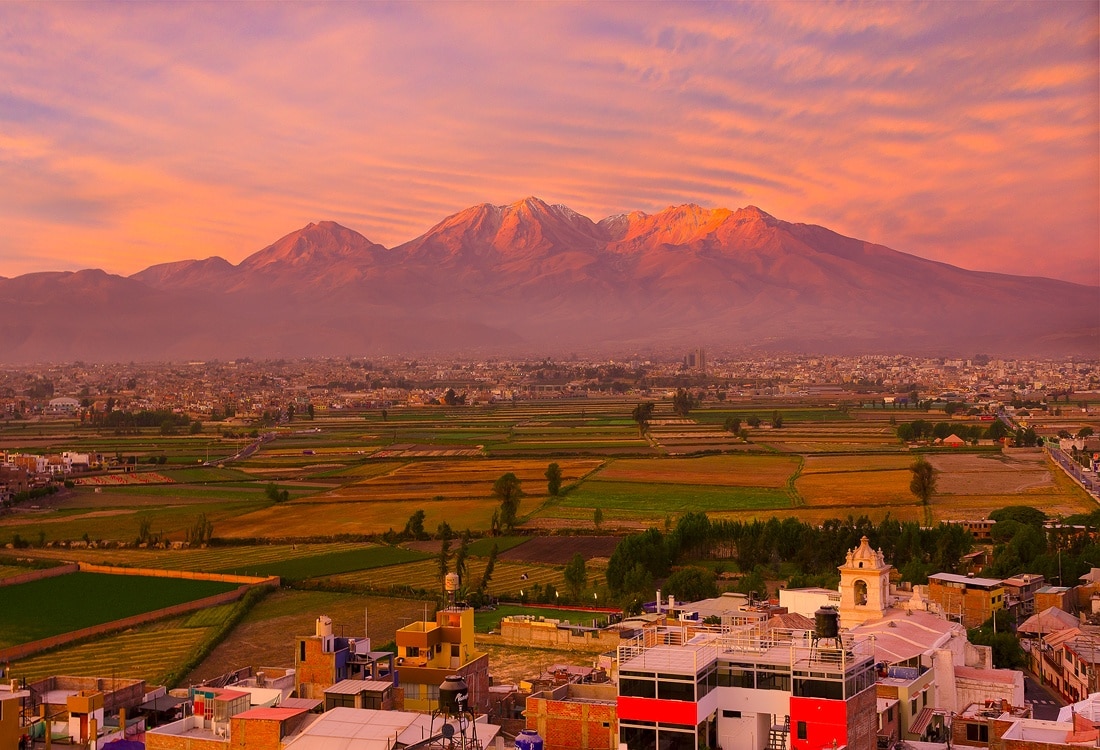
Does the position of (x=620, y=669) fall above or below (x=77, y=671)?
above

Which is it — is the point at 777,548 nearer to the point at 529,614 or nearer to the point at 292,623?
the point at 529,614

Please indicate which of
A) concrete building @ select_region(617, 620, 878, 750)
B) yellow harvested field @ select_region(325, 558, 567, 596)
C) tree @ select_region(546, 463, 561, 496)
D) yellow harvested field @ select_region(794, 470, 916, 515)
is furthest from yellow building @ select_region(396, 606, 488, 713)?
tree @ select_region(546, 463, 561, 496)

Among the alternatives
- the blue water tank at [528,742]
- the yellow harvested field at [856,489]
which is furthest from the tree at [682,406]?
the blue water tank at [528,742]

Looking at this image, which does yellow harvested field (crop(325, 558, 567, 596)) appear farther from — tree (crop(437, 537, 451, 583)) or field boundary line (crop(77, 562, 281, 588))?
field boundary line (crop(77, 562, 281, 588))

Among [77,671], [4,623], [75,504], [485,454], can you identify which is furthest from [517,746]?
[485,454]

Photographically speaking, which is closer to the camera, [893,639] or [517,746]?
[517,746]

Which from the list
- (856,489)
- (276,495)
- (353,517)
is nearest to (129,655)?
(353,517)

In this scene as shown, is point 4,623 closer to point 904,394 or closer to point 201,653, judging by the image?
point 201,653
